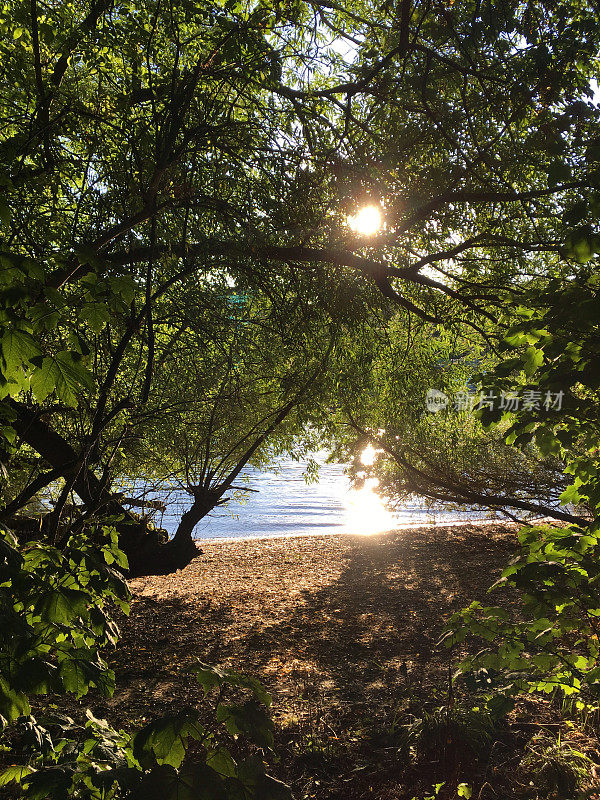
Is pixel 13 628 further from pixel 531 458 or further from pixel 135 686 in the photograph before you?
pixel 531 458

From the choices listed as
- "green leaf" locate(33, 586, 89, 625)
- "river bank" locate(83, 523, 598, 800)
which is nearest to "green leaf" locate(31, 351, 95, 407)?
"green leaf" locate(33, 586, 89, 625)

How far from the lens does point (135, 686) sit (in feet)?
19.7

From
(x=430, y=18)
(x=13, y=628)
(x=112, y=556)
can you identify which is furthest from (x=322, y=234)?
(x=13, y=628)

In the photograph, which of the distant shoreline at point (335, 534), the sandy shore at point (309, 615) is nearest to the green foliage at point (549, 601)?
the sandy shore at point (309, 615)

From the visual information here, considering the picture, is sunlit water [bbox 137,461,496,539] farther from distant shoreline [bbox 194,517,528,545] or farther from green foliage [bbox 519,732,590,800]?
green foliage [bbox 519,732,590,800]

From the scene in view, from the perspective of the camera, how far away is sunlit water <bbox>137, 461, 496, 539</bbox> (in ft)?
61.3

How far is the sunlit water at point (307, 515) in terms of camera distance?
735 inches

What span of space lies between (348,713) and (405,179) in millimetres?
5132

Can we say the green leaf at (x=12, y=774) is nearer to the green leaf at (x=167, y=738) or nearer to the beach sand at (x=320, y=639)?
the green leaf at (x=167, y=738)

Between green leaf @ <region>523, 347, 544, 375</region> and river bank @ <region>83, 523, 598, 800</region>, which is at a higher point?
green leaf @ <region>523, 347, 544, 375</region>

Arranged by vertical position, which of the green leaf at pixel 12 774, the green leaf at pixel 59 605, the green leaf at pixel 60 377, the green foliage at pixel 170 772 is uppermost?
the green leaf at pixel 60 377

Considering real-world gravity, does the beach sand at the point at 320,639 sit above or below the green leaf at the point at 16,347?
below

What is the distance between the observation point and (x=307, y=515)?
853 inches

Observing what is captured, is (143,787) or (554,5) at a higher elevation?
(554,5)
